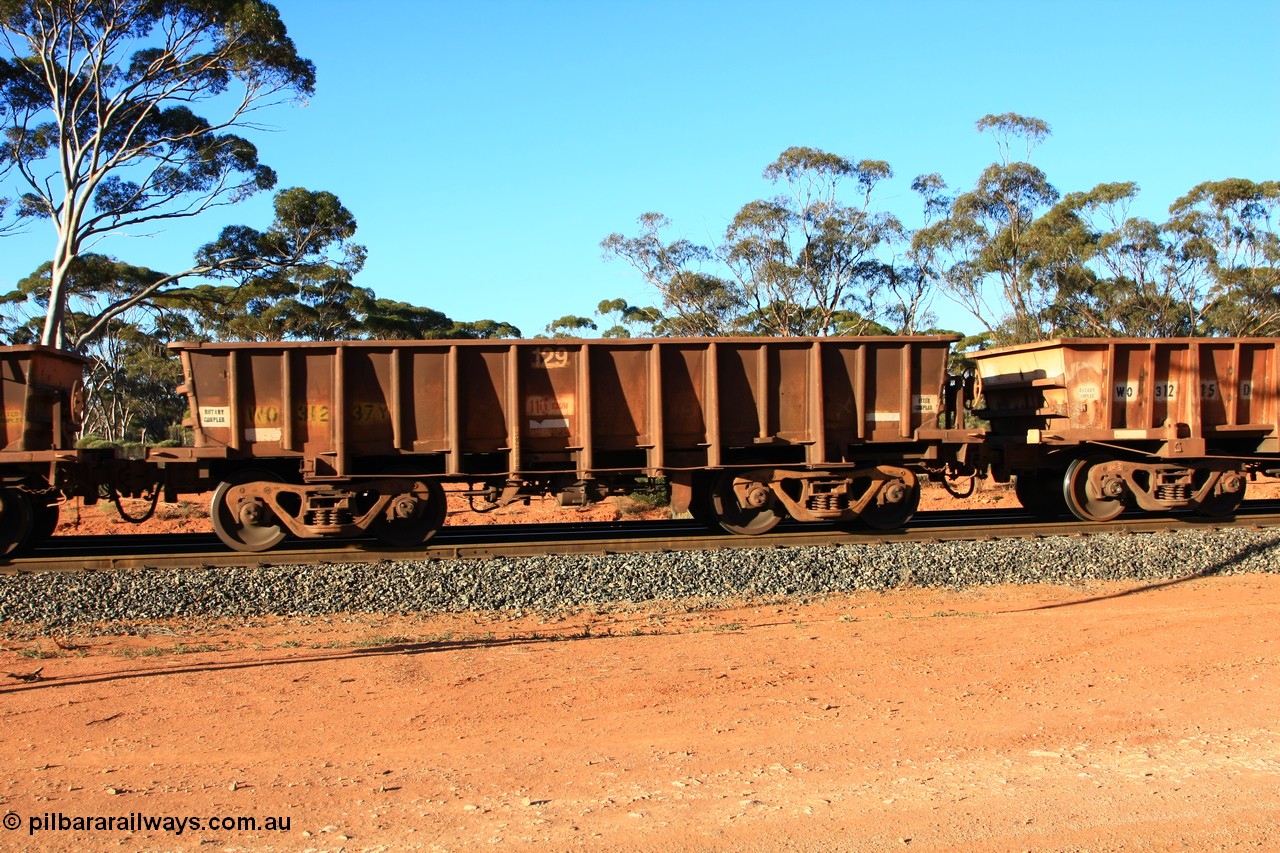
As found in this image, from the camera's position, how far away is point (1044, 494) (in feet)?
44.7

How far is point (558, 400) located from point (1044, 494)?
7145 mm

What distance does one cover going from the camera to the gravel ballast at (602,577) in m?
9.15

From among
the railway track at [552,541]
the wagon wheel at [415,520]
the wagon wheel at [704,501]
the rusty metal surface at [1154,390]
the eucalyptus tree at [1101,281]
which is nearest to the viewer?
the railway track at [552,541]

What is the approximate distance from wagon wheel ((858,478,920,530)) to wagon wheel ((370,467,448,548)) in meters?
5.14

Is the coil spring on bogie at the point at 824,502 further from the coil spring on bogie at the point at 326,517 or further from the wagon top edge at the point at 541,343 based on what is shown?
the coil spring on bogie at the point at 326,517

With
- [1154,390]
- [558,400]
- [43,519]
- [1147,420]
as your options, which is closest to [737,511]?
[558,400]

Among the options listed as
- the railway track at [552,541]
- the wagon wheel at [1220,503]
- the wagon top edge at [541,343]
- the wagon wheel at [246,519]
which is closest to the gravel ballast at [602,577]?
the railway track at [552,541]

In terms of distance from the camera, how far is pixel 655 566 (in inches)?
397

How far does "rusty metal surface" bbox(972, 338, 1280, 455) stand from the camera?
40.7ft

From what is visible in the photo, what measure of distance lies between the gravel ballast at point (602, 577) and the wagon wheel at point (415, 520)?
1.24m

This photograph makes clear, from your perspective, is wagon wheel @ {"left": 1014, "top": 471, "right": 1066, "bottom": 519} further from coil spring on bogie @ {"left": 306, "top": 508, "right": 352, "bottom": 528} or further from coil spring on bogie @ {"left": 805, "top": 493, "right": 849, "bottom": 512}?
coil spring on bogie @ {"left": 306, "top": 508, "right": 352, "bottom": 528}

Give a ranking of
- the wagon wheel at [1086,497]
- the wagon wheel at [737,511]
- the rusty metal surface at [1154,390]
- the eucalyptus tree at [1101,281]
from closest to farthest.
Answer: the wagon wheel at [737,511]
the rusty metal surface at [1154,390]
the wagon wheel at [1086,497]
the eucalyptus tree at [1101,281]

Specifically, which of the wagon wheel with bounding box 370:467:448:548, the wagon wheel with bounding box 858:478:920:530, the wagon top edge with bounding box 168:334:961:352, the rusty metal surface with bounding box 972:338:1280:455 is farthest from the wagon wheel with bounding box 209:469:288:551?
the rusty metal surface with bounding box 972:338:1280:455

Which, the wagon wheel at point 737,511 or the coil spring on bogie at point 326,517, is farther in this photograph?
the wagon wheel at point 737,511
